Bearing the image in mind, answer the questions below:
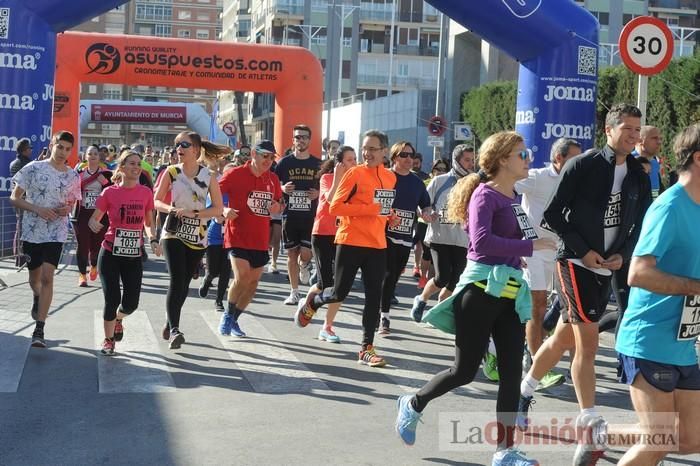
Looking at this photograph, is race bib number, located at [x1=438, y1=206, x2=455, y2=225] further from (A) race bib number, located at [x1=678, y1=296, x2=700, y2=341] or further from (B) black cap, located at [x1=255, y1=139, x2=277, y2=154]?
(A) race bib number, located at [x1=678, y1=296, x2=700, y2=341]

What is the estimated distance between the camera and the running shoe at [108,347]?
342 inches

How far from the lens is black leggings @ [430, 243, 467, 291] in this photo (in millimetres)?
10523

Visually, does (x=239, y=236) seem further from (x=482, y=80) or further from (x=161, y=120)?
(x=161, y=120)

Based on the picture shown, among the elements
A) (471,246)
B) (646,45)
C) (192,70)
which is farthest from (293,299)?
(192,70)

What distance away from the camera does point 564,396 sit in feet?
25.0

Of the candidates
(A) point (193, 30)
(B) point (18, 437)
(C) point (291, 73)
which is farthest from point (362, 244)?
(A) point (193, 30)

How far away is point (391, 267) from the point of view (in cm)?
1062

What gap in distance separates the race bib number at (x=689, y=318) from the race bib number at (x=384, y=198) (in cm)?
471

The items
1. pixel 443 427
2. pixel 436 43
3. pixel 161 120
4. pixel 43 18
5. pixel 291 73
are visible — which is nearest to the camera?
pixel 443 427

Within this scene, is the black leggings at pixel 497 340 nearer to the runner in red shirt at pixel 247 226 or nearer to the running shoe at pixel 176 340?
the running shoe at pixel 176 340

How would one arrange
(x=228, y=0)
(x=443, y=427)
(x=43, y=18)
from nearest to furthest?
(x=443, y=427), (x=43, y=18), (x=228, y=0)

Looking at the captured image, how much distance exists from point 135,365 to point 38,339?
1.24 m

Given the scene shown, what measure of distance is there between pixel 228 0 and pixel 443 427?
11930 cm

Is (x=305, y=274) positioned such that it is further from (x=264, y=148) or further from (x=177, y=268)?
(x=177, y=268)
